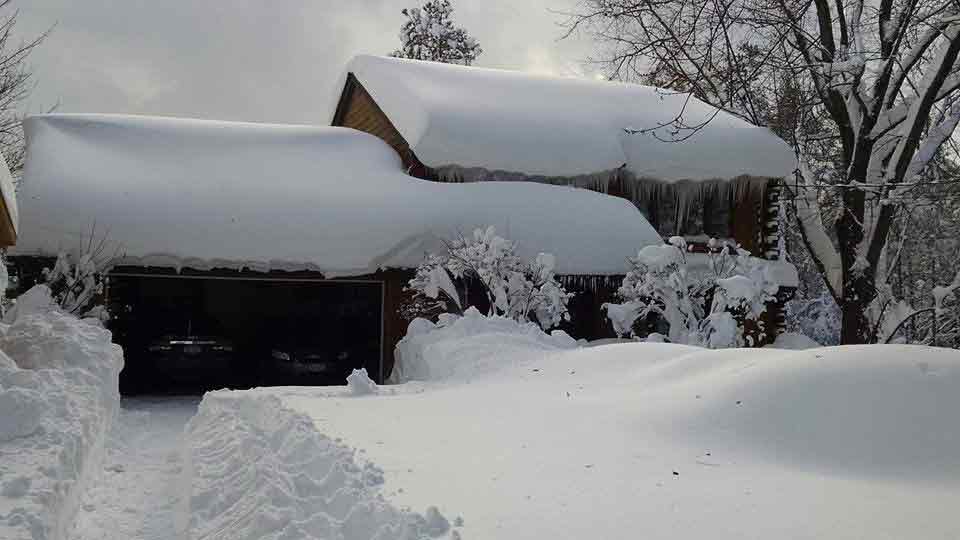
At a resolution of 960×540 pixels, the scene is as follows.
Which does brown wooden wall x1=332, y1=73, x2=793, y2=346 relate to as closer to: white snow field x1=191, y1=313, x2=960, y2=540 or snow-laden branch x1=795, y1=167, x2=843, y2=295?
snow-laden branch x1=795, y1=167, x2=843, y2=295

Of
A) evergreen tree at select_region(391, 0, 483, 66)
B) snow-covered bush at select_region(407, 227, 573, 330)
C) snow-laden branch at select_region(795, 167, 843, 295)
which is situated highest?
evergreen tree at select_region(391, 0, 483, 66)

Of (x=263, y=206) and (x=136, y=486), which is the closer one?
(x=136, y=486)

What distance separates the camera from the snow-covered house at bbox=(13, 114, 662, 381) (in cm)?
1341

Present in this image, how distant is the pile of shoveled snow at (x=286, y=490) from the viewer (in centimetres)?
416

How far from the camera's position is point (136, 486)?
6.96m

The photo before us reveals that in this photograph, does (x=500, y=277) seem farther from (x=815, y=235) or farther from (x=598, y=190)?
(x=815, y=235)

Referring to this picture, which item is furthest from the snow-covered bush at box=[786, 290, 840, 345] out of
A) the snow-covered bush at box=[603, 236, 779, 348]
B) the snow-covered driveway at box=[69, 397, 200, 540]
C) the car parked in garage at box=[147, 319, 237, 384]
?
the snow-covered driveway at box=[69, 397, 200, 540]

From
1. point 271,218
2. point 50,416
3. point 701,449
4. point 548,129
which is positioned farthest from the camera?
point 548,129

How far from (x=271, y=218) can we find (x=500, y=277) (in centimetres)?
431

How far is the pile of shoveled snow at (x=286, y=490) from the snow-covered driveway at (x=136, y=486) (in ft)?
0.79

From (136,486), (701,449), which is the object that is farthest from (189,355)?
(701,449)

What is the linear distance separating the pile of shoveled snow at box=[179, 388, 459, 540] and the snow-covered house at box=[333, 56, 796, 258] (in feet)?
33.1

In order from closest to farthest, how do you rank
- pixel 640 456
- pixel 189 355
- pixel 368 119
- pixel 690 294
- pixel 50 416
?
pixel 640 456, pixel 50 416, pixel 690 294, pixel 189 355, pixel 368 119

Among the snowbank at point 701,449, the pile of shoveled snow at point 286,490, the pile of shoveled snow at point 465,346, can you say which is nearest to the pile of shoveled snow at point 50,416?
the pile of shoveled snow at point 286,490
